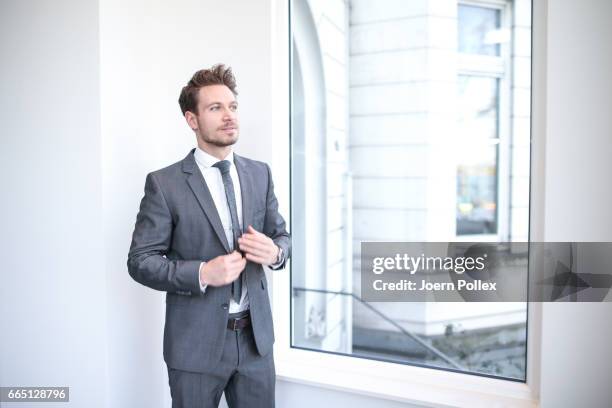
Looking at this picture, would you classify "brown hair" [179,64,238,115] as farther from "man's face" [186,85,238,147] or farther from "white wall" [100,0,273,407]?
"white wall" [100,0,273,407]

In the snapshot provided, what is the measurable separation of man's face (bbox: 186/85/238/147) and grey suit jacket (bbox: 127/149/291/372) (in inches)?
4.9

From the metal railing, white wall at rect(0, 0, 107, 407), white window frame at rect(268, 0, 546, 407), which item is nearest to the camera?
white window frame at rect(268, 0, 546, 407)

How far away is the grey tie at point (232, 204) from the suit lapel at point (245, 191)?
29 mm

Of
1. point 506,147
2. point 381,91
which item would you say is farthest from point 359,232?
point 506,147

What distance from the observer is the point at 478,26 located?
11.3 ft

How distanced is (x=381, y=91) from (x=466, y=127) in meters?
0.86

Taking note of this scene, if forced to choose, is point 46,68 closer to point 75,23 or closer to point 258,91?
point 75,23

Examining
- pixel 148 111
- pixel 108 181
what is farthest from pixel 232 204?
pixel 148 111

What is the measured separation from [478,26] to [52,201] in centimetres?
352

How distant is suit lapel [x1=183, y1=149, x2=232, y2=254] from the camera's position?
1.29m

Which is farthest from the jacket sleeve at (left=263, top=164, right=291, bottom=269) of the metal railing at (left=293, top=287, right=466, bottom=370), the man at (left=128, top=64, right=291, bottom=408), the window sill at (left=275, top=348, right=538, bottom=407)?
the metal railing at (left=293, top=287, right=466, bottom=370)

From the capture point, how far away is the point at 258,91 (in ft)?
5.78

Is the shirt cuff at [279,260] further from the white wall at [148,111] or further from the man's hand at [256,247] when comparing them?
the white wall at [148,111]

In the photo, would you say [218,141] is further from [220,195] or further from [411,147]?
[411,147]
